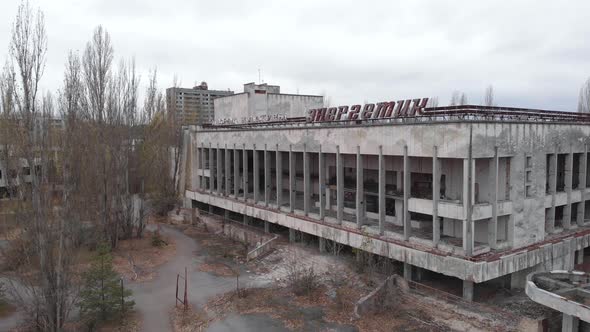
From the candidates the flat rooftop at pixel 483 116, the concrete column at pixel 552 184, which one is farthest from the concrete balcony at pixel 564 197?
the flat rooftop at pixel 483 116

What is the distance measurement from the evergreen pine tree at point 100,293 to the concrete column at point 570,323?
2148cm

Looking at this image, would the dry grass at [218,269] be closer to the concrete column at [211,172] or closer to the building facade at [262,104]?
the concrete column at [211,172]

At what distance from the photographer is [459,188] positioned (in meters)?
27.4

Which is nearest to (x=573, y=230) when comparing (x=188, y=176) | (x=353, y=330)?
(x=353, y=330)

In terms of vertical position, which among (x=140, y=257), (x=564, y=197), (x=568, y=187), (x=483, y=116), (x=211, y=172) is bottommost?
(x=140, y=257)

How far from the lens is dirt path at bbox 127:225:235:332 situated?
23.2m

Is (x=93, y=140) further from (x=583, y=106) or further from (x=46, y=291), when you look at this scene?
(x=583, y=106)

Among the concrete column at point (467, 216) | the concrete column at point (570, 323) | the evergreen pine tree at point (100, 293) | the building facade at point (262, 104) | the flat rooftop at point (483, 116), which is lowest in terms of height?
the concrete column at point (570, 323)

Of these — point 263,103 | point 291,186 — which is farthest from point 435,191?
point 263,103

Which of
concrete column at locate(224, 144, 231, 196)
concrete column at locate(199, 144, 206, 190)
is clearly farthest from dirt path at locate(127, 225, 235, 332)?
concrete column at locate(199, 144, 206, 190)

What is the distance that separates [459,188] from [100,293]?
72.4 ft

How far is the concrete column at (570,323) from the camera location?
19.3 m

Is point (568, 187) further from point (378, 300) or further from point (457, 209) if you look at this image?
point (378, 300)

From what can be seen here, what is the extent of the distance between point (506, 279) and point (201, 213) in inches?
1382
